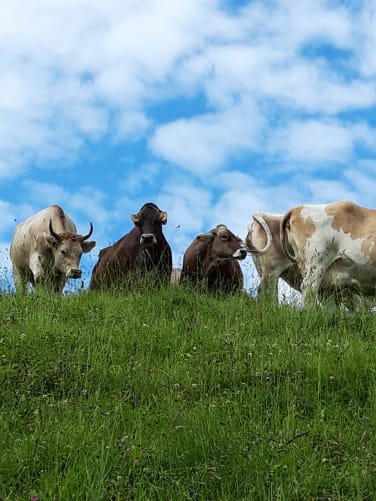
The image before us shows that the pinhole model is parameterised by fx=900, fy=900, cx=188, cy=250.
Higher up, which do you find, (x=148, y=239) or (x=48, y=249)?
(x=48, y=249)

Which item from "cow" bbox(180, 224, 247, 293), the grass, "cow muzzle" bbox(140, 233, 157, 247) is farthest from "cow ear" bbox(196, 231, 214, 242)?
the grass

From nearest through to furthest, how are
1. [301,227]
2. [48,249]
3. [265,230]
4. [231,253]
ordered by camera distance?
[301,227] → [265,230] → [231,253] → [48,249]

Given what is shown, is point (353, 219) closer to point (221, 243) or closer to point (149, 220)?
point (221, 243)

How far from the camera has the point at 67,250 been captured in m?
15.3

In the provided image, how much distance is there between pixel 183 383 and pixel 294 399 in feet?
3.37

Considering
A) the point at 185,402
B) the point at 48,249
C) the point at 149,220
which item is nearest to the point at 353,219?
the point at 149,220

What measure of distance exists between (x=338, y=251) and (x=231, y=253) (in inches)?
104

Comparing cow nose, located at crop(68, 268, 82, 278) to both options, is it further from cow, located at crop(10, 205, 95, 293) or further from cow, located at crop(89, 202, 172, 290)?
cow, located at crop(89, 202, 172, 290)

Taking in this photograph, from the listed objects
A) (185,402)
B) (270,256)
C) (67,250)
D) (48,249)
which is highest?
(48,249)

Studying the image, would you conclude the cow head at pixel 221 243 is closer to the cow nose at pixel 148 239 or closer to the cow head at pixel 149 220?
the cow head at pixel 149 220

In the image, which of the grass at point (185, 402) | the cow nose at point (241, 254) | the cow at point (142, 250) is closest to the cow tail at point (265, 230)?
the cow nose at point (241, 254)

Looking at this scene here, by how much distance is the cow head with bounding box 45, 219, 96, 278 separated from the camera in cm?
1523

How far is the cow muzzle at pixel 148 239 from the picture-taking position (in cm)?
1444

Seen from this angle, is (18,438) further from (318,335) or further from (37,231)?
(37,231)
